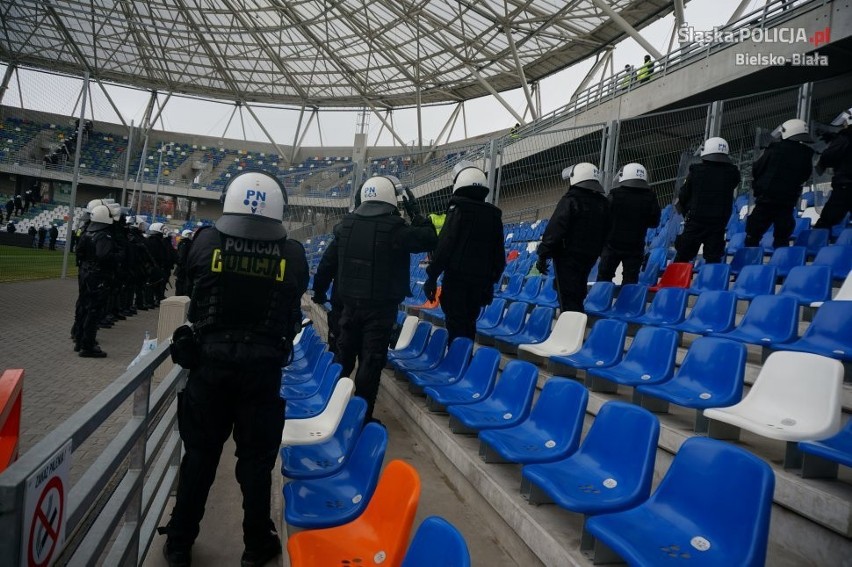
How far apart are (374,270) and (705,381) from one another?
2325 mm

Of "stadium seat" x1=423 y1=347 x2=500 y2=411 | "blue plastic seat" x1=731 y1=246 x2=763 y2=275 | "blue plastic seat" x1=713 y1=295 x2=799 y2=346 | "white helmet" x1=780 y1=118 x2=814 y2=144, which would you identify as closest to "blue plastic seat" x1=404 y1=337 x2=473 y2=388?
"stadium seat" x1=423 y1=347 x2=500 y2=411

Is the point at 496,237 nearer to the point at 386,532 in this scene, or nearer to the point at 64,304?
the point at 386,532

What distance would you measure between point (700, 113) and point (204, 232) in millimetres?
8058

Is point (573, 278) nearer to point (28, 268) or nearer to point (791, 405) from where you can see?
point (791, 405)

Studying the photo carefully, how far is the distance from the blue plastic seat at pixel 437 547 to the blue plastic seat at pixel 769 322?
3.10 m

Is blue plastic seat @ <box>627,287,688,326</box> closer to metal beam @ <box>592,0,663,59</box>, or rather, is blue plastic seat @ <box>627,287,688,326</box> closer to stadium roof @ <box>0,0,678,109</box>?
metal beam @ <box>592,0,663,59</box>

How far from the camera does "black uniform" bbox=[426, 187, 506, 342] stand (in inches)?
190

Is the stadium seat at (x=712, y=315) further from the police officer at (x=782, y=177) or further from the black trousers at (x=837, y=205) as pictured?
the black trousers at (x=837, y=205)

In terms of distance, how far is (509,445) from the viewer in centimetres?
287

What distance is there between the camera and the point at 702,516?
198 centimetres

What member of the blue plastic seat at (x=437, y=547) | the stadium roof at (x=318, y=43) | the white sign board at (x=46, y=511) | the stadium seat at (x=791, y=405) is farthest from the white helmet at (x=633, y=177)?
the stadium roof at (x=318, y=43)

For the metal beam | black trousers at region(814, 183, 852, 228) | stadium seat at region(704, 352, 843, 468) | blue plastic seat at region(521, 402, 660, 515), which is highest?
the metal beam

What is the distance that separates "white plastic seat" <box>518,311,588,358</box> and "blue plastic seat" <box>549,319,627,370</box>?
11cm

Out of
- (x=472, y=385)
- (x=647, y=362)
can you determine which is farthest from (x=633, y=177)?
(x=472, y=385)
